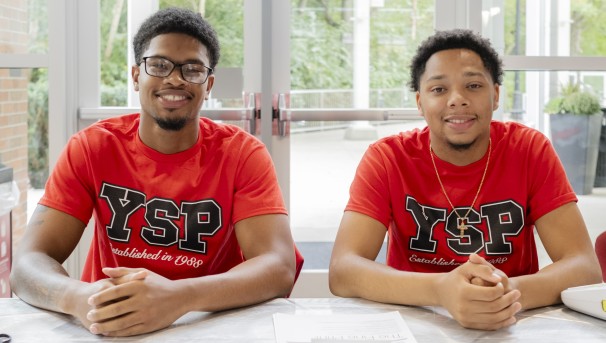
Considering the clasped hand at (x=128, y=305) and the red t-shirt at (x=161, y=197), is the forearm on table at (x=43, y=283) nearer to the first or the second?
the clasped hand at (x=128, y=305)

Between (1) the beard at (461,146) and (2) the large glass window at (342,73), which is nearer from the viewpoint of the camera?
(1) the beard at (461,146)

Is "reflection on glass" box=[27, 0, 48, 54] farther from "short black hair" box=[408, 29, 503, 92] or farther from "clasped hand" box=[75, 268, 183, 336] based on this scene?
"clasped hand" box=[75, 268, 183, 336]

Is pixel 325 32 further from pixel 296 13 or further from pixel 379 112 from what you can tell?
pixel 379 112

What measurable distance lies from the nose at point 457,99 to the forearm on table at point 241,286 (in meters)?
0.64

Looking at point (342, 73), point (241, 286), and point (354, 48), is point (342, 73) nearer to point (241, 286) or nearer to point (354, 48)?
point (354, 48)

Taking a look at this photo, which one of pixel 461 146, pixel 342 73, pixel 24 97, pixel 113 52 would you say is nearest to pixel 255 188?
pixel 461 146

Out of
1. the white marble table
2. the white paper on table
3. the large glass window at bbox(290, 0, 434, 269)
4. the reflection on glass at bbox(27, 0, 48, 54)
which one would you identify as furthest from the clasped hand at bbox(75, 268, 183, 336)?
the reflection on glass at bbox(27, 0, 48, 54)

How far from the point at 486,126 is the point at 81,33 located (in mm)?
1897

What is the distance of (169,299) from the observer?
4.74ft

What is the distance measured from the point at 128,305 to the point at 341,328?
42 centimetres

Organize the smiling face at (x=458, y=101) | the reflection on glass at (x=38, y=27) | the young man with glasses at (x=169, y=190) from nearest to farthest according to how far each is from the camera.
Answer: the young man with glasses at (x=169, y=190), the smiling face at (x=458, y=101), the reflection on glass at (x=38, y=27)

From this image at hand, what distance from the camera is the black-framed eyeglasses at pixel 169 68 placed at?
1.99 m

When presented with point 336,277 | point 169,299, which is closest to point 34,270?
point 169,299

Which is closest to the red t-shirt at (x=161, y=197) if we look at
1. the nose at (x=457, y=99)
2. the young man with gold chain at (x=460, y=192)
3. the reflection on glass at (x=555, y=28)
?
the young man with gold chain at (x=460, y=192)
